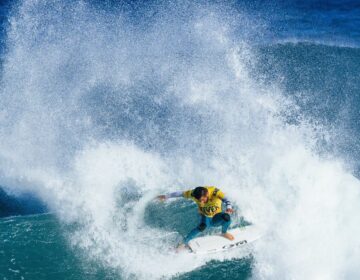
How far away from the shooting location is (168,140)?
1647cm

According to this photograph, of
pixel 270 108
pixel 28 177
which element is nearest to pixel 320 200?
pixel 270 108

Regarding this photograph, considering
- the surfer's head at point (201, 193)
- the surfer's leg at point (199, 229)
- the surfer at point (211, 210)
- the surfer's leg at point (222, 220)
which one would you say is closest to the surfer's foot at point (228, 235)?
the surfer at point (211, 210)

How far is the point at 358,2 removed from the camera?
1245 inches

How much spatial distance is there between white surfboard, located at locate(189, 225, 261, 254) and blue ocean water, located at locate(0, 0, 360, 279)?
299 mm

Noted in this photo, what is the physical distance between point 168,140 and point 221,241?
6947mm

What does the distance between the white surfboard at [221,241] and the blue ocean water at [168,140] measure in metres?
0.30

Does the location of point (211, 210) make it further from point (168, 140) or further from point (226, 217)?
point (168, 140)

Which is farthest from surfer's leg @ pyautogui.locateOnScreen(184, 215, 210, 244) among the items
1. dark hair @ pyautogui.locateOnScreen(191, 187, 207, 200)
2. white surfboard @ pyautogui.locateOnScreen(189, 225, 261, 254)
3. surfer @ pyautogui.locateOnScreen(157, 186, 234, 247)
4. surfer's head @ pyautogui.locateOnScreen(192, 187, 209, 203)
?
dark hair @ pyautogui.locateOnScreen(191, 187, 207, 200)

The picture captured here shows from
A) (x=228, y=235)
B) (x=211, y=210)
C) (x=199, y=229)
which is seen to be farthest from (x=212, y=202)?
(x=228, y=235)

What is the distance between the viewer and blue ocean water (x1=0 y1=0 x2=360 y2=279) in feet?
34.9

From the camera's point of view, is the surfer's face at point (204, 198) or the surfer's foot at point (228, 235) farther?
the surfer's foot at point (228, 235)

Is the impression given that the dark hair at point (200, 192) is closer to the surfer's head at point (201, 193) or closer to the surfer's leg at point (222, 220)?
the surfer's head at point (201, 193)

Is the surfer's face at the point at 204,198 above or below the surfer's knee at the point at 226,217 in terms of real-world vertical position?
above

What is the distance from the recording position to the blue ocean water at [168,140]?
10625 mm
